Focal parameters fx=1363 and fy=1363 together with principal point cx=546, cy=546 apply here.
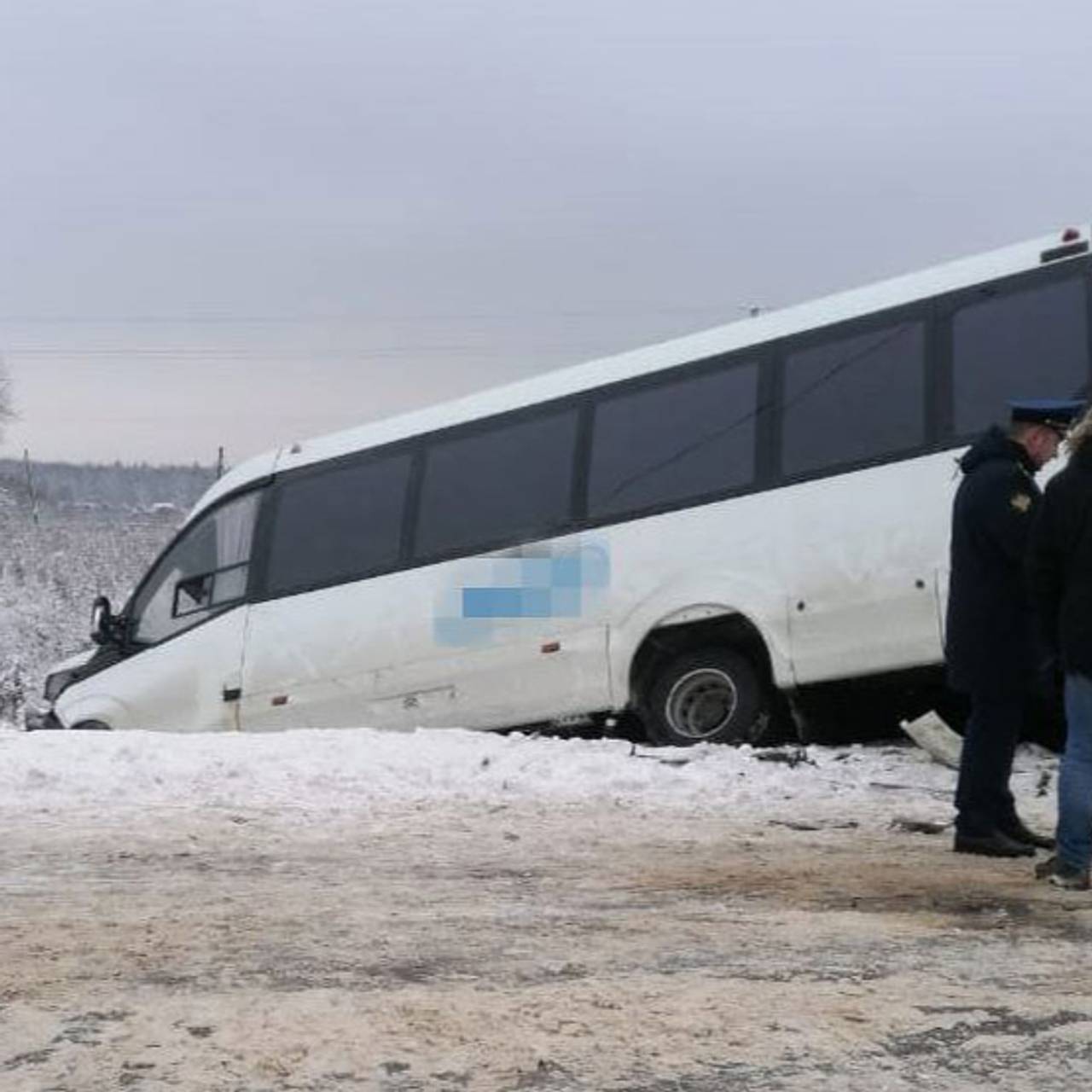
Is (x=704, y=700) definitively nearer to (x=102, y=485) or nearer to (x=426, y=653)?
(x=426, y=653)

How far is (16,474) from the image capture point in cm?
4947

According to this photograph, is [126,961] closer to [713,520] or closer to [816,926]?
[816,926]

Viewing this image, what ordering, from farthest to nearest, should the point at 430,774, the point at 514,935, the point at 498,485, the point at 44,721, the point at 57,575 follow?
the point at 57,575, the point at 44,721, the point at 498,485, the point at 430,774, the point at 514,935

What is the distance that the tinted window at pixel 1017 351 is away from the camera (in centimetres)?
732

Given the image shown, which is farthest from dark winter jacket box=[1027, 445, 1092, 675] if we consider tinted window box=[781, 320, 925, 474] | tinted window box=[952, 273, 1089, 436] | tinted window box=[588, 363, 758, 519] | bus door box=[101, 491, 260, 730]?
bus door box=[101, 491, 260, 730]

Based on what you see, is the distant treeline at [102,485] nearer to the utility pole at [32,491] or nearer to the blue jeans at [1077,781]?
the utility pole at [32,491]

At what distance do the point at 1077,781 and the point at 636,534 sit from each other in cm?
403

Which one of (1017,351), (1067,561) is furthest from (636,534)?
(1067,561)

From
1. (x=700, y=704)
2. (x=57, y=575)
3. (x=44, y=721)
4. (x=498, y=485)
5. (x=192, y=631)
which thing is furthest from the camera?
(x=57, y=575)

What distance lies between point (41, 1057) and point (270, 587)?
6785mm

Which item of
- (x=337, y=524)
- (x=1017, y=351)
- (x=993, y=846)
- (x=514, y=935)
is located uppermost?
(x=1017, y=351)

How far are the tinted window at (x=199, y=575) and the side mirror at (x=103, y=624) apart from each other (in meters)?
0.16

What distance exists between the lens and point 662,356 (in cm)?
877

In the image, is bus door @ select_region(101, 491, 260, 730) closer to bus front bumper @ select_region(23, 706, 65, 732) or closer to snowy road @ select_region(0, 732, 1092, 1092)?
bus front bumper @ select_region(23, 706, 65, 732)
